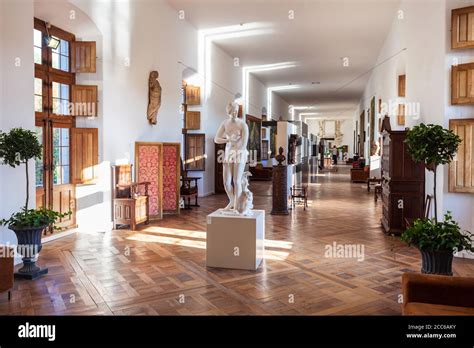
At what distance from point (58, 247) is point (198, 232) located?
7.58 ft

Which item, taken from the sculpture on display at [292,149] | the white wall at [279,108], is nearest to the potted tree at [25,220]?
the sculpture on display at [292,149]

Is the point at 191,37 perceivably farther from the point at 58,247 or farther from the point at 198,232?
the point at 58,247

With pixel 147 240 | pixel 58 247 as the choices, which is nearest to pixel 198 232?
pixel 147 240

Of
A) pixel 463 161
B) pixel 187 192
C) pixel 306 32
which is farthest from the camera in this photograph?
pixel 306 32

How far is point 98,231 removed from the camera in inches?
292

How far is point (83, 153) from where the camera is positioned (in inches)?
290

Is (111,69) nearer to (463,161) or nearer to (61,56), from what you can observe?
(61,56)

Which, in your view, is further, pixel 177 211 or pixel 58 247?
pixel 177 211

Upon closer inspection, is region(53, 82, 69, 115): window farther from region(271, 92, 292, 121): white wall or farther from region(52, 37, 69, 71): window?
region(271, 92, 292, 121): white wall

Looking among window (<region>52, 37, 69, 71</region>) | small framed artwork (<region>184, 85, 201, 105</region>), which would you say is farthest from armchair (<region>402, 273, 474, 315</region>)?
small framed artwork (<region>184, 85, 201, 105</region>)

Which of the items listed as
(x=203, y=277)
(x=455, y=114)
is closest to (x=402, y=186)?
(x=455, y=114)

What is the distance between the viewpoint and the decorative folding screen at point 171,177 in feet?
30.0

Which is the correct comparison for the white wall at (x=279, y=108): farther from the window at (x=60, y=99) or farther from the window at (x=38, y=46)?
the window at (x=38, y=46)

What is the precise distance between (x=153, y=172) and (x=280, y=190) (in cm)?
280
